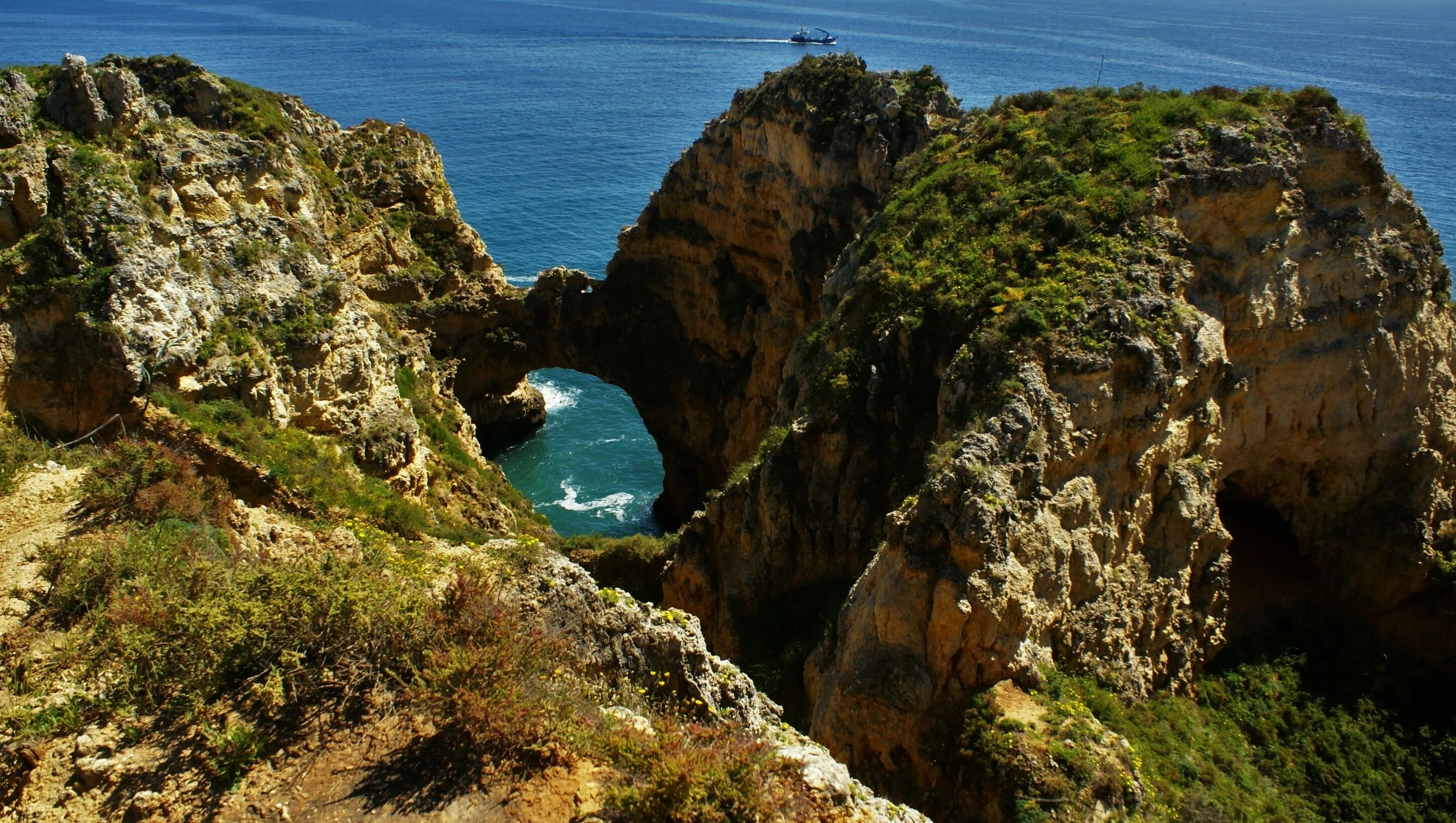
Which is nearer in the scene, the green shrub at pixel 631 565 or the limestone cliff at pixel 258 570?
the limestone cliff at pixel 258 570

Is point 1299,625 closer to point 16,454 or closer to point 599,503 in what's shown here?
point 16,454

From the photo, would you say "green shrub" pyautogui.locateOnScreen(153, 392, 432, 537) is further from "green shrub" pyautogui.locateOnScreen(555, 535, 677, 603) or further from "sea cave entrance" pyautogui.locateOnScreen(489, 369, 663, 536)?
"sea cave entrance" pyautogui.locateOnScreen(489, 369, 663, 536)

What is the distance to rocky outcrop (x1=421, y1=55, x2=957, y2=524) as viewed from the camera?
1366 inches

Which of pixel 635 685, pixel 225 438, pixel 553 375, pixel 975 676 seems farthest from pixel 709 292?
pixel 635 685

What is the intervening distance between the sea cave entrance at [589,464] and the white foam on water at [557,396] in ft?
0.23

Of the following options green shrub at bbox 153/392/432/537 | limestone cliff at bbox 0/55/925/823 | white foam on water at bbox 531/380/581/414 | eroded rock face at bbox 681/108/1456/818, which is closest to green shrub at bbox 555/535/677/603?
limestone cliff at bbox 0/55/925/823

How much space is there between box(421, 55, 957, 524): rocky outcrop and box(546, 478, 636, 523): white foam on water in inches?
78.7

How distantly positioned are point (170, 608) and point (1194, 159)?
2217 cm

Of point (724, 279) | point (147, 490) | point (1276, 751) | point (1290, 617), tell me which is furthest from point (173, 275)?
point (1290, 617)

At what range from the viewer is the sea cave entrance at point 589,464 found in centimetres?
4500

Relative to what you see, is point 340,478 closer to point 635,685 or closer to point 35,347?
point 35,347

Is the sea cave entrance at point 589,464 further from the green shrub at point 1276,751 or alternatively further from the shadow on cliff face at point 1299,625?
the green shrub at point 1276,751

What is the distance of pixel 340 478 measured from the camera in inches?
790

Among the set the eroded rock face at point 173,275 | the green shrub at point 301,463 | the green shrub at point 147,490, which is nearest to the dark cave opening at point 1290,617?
the green shrub at point 301,463
